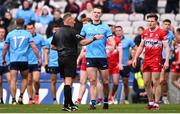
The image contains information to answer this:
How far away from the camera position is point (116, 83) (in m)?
27.0

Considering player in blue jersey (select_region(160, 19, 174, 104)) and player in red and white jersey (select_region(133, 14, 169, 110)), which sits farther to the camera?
player in blue jersey (select_region(160, 19, 174, 104))

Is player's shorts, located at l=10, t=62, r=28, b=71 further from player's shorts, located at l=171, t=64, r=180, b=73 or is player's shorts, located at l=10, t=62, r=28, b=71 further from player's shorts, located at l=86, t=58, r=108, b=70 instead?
player's shorts, located at l=171, t=64, r=180, b=73

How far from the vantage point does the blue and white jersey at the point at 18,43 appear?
25.2 meters

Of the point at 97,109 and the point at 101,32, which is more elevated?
the point at 101,32

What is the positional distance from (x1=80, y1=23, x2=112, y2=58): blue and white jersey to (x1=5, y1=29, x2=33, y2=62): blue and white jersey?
362 cm

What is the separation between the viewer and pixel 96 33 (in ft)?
71.5

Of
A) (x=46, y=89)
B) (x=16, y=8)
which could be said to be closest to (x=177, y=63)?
(x=46, y=89)

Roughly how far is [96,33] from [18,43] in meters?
4.14

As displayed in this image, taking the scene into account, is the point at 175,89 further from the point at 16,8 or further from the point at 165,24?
the point at 16,8

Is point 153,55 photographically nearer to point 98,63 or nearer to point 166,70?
point 98,63

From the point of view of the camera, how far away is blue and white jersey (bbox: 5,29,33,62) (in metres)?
25.2

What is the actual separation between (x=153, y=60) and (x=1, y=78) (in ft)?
22.8

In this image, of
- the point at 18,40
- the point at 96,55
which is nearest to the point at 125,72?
the point at 18,40

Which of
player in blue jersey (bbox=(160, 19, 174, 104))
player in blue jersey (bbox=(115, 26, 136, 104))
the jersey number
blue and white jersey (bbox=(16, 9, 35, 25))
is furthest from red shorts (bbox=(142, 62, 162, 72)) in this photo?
blue and white jersey (bbox=(16, 9, 35, 25))
